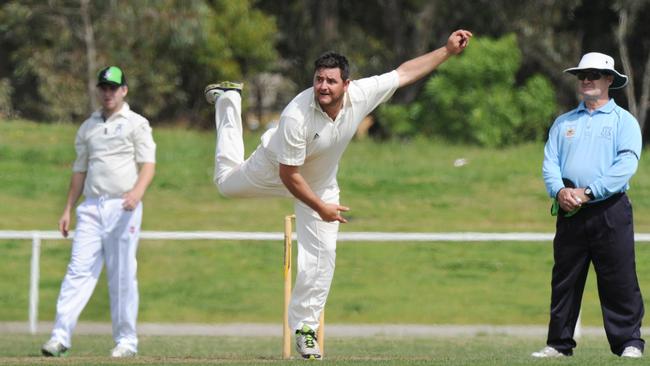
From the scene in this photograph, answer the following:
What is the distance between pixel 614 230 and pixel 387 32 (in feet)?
86.9

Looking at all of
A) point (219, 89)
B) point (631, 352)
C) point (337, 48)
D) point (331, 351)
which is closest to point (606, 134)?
point (631, 352)

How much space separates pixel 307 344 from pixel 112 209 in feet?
7.96

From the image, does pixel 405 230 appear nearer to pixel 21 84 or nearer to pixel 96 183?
pixel 96 183

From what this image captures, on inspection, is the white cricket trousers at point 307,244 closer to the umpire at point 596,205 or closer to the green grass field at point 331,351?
the green grass field at point 331,351

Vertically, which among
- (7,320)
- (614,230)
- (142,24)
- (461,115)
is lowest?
(7,320)

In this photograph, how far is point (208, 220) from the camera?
776 inches

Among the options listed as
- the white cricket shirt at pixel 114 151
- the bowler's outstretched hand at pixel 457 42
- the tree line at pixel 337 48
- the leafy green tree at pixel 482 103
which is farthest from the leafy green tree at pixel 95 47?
the bowler's outstretched hand at pixel 457 42

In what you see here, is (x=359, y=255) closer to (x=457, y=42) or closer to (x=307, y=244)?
(x=307, y=244)

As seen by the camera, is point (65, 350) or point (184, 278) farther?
point (184, 278)

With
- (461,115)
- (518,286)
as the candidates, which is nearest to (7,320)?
(518,286)

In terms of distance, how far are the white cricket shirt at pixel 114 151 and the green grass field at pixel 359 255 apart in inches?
54.1

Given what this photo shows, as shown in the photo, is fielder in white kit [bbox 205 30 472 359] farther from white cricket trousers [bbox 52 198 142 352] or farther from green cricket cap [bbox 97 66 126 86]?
green cricket cap [bbox 97 66 126 86]

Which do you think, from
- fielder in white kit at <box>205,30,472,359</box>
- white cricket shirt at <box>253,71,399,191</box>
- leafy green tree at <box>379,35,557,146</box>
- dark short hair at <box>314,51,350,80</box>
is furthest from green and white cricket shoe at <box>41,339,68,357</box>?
leafy green tree at <box>379,35,557,146</box>

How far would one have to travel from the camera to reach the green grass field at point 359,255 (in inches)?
627
